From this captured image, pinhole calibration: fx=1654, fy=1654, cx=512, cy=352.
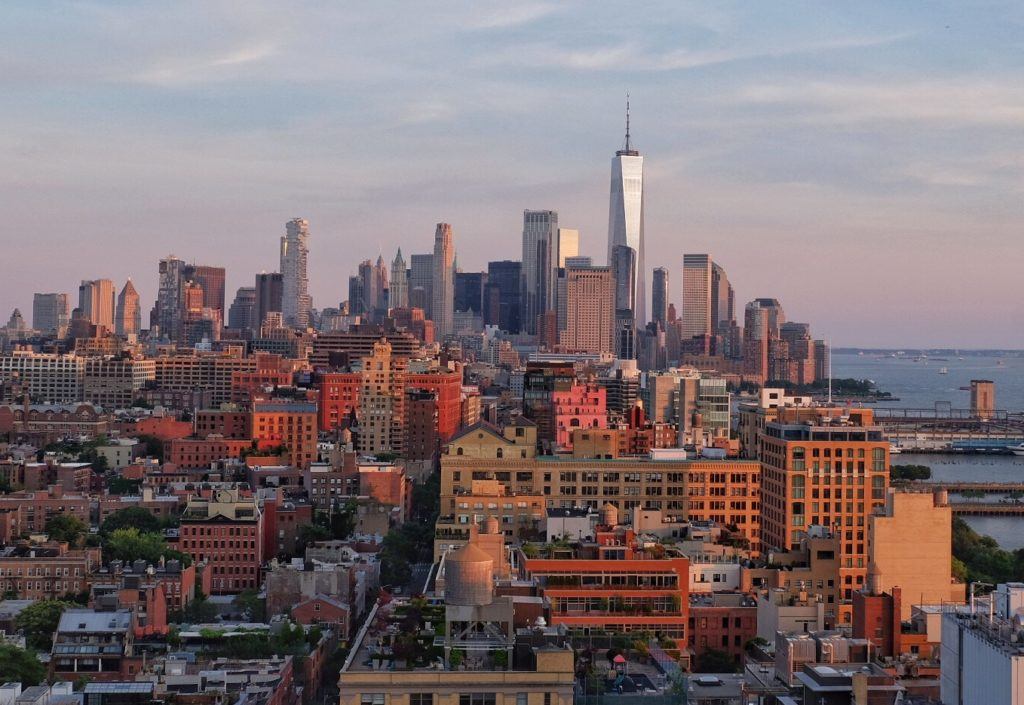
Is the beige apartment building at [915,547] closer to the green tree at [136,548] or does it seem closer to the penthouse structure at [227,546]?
the penthouse structure at [227,546]

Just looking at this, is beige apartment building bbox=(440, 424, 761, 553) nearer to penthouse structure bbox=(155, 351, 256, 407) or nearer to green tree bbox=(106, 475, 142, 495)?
green tree bbox=(106, 475, 142, 495)

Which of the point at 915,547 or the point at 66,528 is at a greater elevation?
the point at 915,547

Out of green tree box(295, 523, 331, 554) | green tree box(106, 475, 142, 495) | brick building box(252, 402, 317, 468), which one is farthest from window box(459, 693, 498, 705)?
brick building box(252, 402, 317, 468)

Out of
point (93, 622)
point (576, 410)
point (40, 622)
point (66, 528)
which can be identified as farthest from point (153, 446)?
point (93, 622)

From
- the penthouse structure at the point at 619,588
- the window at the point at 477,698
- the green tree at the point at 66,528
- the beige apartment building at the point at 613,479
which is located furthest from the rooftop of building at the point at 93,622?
the window at the point at 477,698

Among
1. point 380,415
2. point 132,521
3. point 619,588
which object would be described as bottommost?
point 132,521

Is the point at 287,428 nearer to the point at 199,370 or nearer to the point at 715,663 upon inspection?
the point at 199,370

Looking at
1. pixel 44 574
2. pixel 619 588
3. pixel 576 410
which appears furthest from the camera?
pixel 576 410
